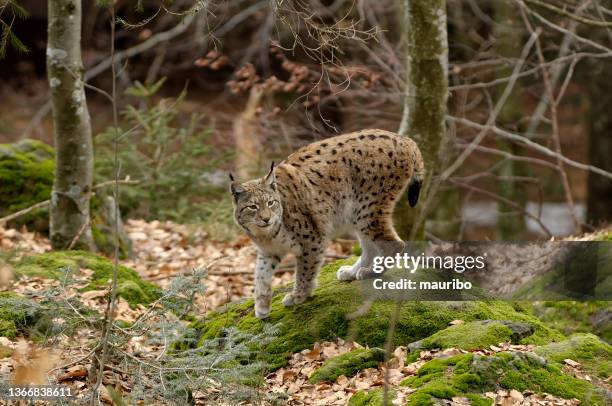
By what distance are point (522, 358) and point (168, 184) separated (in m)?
8.23

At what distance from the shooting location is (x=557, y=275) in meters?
8.62

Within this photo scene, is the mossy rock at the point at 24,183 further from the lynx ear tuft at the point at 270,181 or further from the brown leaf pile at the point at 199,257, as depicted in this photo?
the lynx ear tuft at the point at 270,181

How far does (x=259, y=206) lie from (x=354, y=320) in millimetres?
1193

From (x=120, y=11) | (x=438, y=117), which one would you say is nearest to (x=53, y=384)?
(x=438, y=117)

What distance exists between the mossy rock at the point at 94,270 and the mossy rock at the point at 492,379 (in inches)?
123

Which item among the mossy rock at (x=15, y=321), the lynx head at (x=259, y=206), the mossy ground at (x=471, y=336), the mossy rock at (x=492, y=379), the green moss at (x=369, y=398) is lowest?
the green moss at (x=369, y=398)

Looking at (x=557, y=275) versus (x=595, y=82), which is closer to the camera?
(x=557, y=275)

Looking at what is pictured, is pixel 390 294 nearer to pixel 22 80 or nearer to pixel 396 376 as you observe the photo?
pixel 396 376

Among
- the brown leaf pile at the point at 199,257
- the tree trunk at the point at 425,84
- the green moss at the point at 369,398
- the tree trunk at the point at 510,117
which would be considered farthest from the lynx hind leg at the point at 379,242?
the tree trunk at the point at 510,117

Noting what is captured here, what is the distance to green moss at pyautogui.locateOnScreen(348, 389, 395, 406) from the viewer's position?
219 inches

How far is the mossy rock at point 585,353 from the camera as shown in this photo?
6.18m

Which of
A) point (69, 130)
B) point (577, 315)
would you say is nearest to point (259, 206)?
point (69, 130)

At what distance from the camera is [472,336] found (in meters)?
6.43

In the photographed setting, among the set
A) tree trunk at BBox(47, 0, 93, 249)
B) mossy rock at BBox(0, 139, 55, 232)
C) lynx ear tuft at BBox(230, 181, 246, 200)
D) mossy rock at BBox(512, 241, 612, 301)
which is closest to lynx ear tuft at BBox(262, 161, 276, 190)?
lynx ear tuft at BBox(230, 181, 246, 200)
